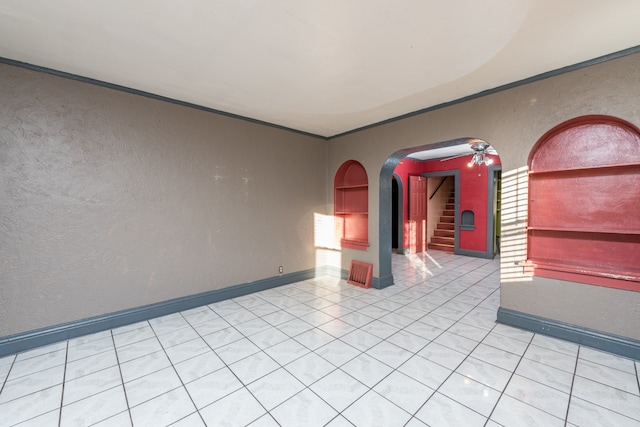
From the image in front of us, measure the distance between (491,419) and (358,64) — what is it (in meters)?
2.88

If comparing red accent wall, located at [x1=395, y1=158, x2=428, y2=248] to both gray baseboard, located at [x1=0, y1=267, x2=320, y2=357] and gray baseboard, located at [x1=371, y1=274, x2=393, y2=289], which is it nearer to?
gray baseboard, located at [x1=371, y1=274, x2=393, y2=289]

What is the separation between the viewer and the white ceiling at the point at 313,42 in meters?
1.77

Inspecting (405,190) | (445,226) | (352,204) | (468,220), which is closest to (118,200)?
(352,204)

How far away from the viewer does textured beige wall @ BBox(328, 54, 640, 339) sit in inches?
91.0

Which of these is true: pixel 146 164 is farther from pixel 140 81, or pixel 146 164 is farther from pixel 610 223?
pixel 610 223

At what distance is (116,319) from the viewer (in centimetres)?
293

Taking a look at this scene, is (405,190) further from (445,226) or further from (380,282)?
(380,282)

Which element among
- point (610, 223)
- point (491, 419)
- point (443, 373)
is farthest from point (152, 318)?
point (610, 223)

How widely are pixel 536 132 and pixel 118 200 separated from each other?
4513 millimetres

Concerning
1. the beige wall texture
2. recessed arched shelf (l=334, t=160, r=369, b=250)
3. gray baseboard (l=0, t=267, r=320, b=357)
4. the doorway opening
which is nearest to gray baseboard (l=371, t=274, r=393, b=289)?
recessed arched shelf (l=334, t=160, r=369, b=250)

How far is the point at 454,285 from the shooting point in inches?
175

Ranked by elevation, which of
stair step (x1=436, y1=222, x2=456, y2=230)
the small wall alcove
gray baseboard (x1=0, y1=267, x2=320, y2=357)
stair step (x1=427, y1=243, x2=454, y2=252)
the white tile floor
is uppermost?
the small wall alcove

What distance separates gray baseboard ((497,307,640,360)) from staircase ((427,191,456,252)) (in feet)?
16.3

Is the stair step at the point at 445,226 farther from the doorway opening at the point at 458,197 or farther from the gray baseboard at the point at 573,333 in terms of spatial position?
the gray baseboard at the point at 573,333
